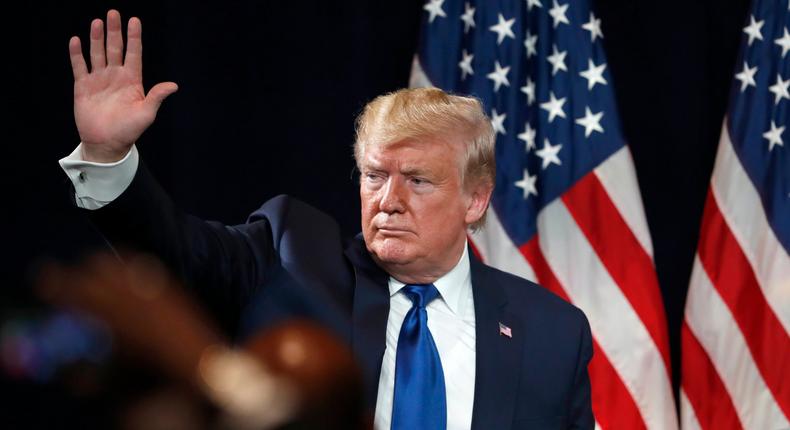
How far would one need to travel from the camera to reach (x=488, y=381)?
1.99 m

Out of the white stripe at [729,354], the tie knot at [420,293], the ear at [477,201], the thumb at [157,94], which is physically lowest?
the white stripe at [729,354]

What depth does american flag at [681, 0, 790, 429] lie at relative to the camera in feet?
11.5

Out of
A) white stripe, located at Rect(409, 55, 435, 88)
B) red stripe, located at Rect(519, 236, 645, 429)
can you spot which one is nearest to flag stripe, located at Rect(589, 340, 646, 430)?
red stripe, located at Rect(519, 236, 645, 429)

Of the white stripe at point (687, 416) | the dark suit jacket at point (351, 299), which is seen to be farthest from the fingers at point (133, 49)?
the white stripe at point (687, 416)

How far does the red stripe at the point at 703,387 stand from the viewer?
3.58 meters

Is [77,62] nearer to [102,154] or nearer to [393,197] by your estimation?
[102,154]

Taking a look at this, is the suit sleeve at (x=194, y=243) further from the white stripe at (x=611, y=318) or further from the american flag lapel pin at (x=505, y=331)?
the white stripe at (x=611, y=318)

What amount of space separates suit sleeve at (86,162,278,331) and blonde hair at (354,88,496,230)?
1.08ft

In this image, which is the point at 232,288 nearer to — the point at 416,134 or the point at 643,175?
the point at 416,134

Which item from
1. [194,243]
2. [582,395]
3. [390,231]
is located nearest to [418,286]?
[390,231]

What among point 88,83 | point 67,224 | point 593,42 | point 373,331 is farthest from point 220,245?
point 593,42

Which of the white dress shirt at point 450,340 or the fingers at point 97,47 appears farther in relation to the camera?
the white dress shirt at point 450,340

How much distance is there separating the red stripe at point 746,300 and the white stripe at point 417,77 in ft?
3.81

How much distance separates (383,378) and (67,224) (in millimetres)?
1376
